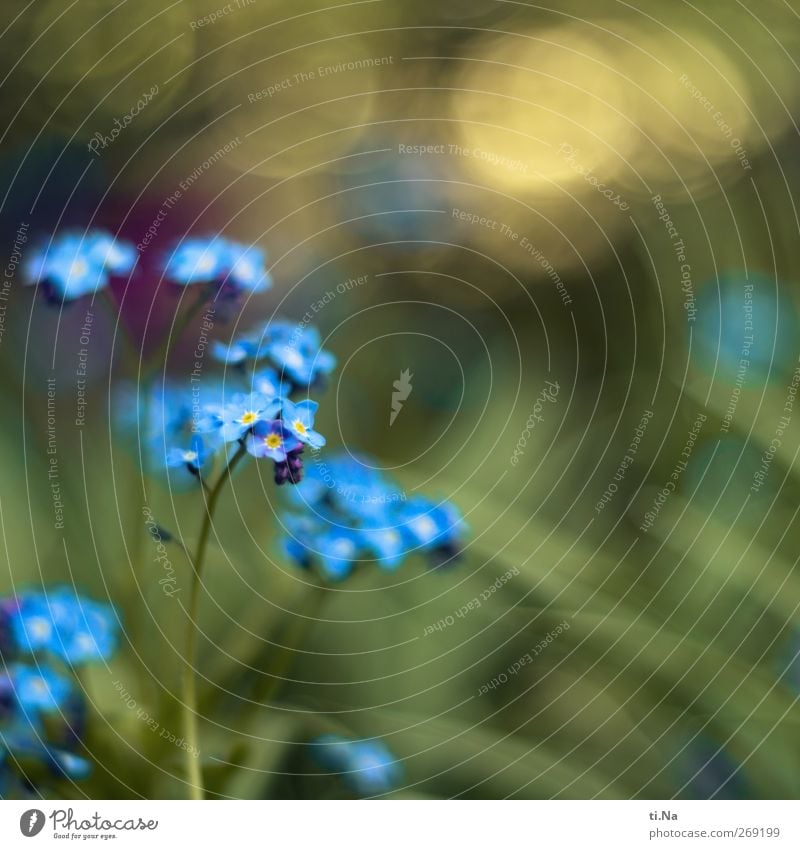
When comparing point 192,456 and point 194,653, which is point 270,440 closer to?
point 192,456

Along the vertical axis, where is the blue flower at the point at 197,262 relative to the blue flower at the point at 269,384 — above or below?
above

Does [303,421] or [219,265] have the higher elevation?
[219,265]

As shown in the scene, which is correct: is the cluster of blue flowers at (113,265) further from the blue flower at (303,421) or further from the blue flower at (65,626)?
the blue flower at (65,626)

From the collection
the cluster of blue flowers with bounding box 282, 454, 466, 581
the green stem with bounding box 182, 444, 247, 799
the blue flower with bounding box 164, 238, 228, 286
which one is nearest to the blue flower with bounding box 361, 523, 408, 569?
the cluster of blue flowers with bounding box 282, 454, 466, 581

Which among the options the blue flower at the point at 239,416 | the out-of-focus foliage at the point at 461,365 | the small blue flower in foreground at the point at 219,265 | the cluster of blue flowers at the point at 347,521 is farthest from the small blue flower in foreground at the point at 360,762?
the small blue flower in foreground at the point at 219,265

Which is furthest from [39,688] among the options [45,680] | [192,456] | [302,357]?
[302,357]
